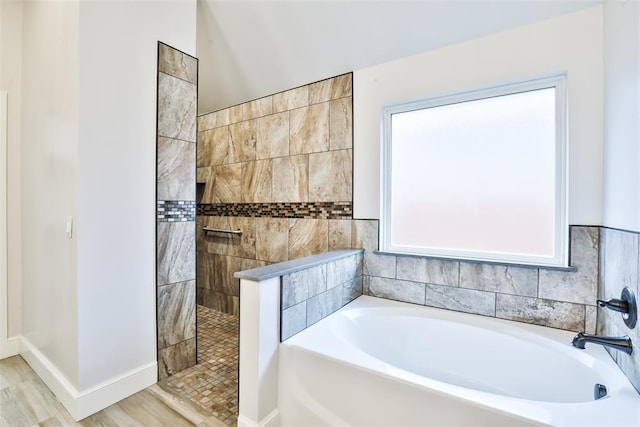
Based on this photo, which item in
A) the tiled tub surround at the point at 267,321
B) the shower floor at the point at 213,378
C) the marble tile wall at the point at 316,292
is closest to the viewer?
the tiled tub surround at the point at 267,321

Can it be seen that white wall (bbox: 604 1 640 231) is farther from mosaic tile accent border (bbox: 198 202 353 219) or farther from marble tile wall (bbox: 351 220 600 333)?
mosaic tile accent border (bbox: 198 202 353 219)

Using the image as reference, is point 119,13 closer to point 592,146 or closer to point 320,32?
point 320,32

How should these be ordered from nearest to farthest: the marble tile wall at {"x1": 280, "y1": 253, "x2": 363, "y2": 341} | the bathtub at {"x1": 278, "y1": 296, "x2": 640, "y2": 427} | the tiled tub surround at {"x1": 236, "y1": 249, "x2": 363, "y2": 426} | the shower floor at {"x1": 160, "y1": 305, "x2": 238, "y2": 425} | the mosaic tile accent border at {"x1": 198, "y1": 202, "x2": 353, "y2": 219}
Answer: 1. the bathtub at {"x1": 278, "y1": 296, "x2": 640, "y2": 427}
2. the tiled tub surround at {"x1": 236, "y1": 249, "x2": 363, "y2": 426}
3. the marble tile wall at {"x1": 280, "y1": 253, "x2": 363, "y2": 341}
4. the shower floor at {"x1": 160, "y1": 305, "x2": 238, "y2": 425}
5. the mosaic tile accent border at {"x1": 198, "y1": 202, "x2": 353, "y2": 219}

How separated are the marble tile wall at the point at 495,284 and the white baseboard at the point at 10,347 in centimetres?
283

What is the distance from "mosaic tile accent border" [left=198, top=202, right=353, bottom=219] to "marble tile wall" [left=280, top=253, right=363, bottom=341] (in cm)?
43

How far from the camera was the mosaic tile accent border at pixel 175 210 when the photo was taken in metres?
2.03

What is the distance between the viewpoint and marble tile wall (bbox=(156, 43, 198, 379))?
6.64 ft

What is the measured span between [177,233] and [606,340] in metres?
2.43

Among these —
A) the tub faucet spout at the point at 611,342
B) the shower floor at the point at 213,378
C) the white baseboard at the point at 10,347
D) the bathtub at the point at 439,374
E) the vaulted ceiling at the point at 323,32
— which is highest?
the vaulted ceiling at the point at 323,32

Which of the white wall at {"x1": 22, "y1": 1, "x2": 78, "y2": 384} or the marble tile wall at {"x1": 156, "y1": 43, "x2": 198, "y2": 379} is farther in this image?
the marble tile wall at {"x1": 156, "y1": 43, "x2": 198, "y2": 379}

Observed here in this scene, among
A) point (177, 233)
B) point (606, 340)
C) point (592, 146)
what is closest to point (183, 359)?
point (177, 233)

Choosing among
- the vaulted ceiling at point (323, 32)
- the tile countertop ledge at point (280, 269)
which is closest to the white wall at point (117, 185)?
the vaulted ceiling at point (323, 32)

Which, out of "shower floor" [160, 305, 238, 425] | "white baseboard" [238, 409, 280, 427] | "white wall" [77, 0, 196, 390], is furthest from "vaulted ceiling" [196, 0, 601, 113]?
"white baseboard" [238, 409, 280, 427]

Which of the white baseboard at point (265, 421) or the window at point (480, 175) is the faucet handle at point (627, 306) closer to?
the window at point (480, 175)
